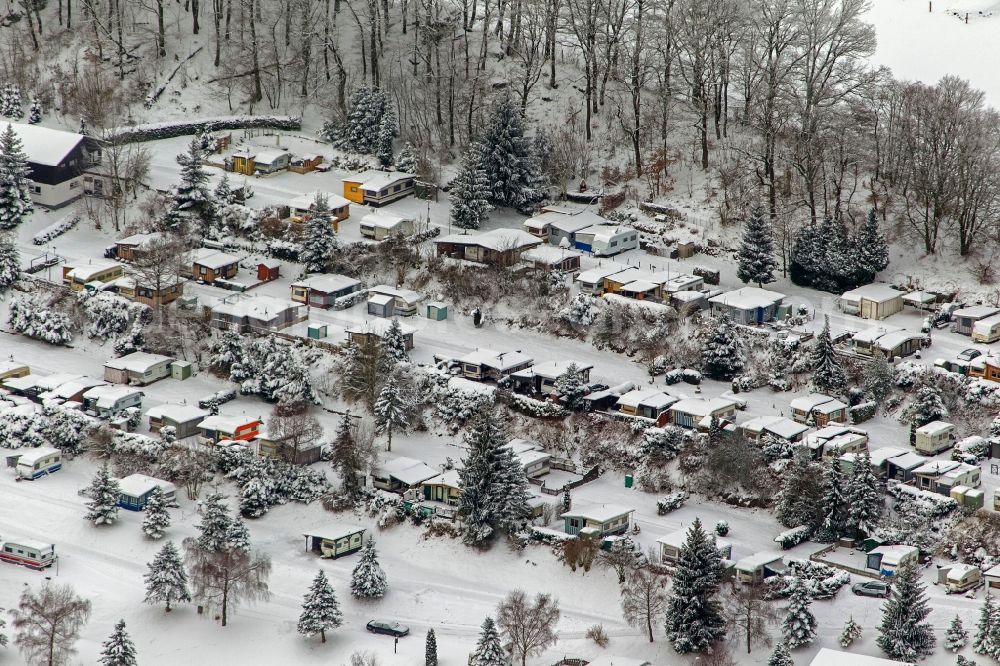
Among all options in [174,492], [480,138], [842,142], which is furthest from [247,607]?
[842,142]

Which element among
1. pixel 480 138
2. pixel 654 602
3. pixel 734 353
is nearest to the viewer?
pixel 654 602

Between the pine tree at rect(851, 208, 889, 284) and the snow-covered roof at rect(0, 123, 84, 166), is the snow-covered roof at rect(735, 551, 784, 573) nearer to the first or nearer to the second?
the pine tree at rect(851, 208, 889, 284)

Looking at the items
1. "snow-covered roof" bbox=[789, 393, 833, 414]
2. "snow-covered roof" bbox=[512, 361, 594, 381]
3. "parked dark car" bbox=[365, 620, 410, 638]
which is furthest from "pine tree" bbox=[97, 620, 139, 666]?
"snow-covered roof" bbox=[789, 393, 833, 414]

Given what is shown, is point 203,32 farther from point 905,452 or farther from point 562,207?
point 905,452

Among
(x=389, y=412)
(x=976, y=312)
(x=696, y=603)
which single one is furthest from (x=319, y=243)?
(x=976, y=312)

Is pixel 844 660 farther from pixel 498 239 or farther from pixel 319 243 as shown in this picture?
pixel 319 243

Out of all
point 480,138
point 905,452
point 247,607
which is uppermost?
point 480,138

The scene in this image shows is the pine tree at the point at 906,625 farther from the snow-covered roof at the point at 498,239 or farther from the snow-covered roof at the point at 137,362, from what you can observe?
the snow-covered roof at the point at 137,362

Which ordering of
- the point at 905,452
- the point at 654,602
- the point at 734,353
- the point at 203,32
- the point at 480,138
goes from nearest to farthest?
the point at 654,602 < the point at 905,452 < the point at 734,353 < the point at 480,138 < the point at 203,32
